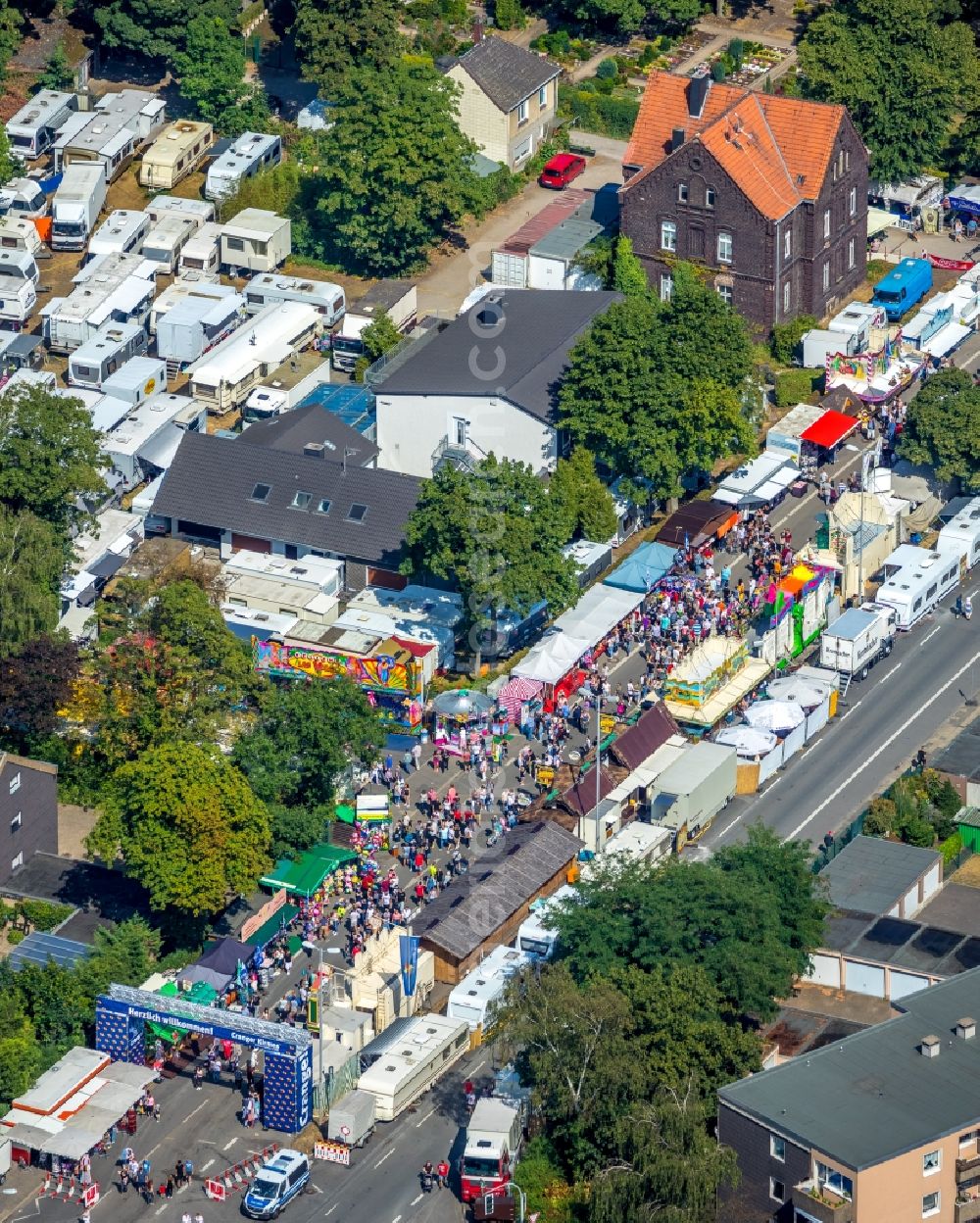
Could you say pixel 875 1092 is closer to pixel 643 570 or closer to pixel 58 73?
pixel 643 570

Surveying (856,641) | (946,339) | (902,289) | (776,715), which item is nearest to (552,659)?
(776,715)

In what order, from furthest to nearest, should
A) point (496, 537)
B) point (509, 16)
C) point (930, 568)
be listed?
1. point (509, 16)
2. point (930, 568)
3. point (496, 537)

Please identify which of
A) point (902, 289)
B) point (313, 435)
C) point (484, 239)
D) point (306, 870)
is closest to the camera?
point (306, 870)

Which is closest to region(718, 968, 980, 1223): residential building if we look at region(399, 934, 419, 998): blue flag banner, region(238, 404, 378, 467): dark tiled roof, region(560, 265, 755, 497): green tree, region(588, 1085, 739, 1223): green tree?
region(588, 1085, 739, 1223): green tree

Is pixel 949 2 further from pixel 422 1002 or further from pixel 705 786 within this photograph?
pixel 422 1002

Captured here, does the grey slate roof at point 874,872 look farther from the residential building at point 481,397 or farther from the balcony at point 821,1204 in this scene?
the residential building at point 481,397
